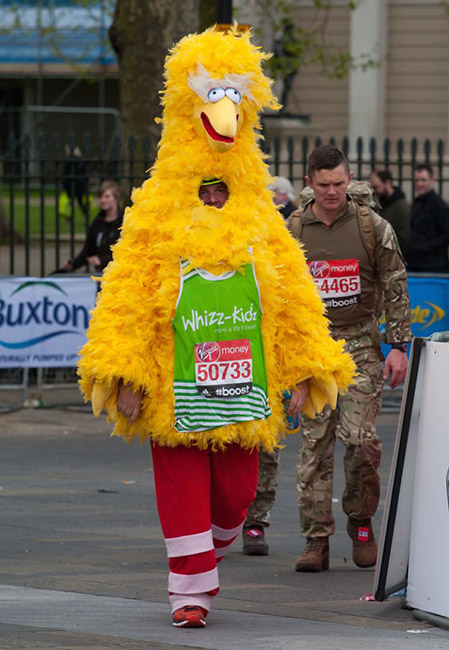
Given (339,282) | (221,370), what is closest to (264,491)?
(339,282)

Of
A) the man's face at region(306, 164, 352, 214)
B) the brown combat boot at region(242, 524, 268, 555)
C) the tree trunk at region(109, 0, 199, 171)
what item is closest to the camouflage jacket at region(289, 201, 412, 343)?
the man's face at region(306, 164, 352, 214)

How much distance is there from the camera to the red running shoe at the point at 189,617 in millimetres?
5469

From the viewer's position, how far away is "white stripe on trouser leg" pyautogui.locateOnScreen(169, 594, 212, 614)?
552 centimetres

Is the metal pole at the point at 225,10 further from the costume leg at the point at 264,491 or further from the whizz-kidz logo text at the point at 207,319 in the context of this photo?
the whizz-kidz logo text at the point at 207,319

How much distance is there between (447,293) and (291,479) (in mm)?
2880

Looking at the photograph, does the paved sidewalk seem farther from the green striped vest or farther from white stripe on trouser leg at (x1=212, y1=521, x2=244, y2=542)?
the green striped vest

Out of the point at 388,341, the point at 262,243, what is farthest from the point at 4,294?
the point at 262,243

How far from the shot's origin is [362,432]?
6699mm

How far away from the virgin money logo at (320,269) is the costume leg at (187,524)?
1464mm

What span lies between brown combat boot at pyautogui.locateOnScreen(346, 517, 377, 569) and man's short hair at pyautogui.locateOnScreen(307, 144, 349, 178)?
1.70m

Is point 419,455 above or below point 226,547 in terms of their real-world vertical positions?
above

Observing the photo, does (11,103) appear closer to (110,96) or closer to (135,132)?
(110,96)

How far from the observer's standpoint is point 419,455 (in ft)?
18.5

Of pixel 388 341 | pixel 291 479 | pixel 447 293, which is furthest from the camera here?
pixel 447 293
